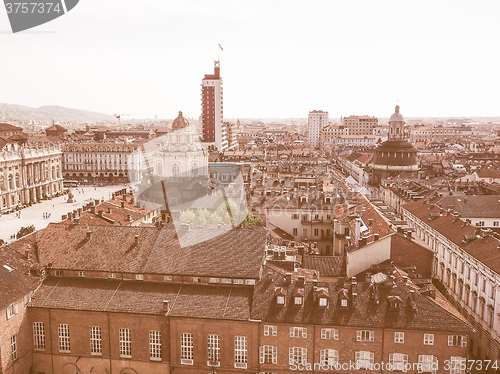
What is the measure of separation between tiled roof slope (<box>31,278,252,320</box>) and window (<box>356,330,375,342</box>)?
935cm

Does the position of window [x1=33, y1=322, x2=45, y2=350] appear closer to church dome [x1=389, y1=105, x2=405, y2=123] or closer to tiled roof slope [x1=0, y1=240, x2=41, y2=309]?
tiled roof slope [x1=0, y1=240, x2=41, y2=309]

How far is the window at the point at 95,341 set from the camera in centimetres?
4400

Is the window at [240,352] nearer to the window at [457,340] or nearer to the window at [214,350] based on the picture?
the window at [214,350]

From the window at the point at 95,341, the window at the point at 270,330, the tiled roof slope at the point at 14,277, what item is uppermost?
Answer: the tiled roof slope at the point at 14,277

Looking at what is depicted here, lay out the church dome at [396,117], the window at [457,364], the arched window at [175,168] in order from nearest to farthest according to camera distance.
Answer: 1. the window at [457,364]
2. the arched window at [175,168]
3. the church dome at [396,117]

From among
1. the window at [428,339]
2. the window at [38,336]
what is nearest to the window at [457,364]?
the window at [428,339]

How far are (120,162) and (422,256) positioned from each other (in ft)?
507

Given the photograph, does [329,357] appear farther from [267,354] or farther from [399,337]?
[399,337]

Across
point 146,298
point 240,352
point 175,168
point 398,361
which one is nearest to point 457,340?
point 398,361

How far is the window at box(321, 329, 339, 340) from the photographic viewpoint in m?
40.7

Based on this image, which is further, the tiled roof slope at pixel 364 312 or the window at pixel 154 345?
the window at pixel 154 345

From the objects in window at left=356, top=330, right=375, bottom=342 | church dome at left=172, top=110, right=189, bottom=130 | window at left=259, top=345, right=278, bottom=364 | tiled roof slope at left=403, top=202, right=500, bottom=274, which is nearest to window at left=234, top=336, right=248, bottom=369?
window at left=259, top=345, right=278, bottom=364

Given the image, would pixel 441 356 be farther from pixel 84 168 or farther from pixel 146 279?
pixel 84 168

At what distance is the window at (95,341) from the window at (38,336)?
482cm
